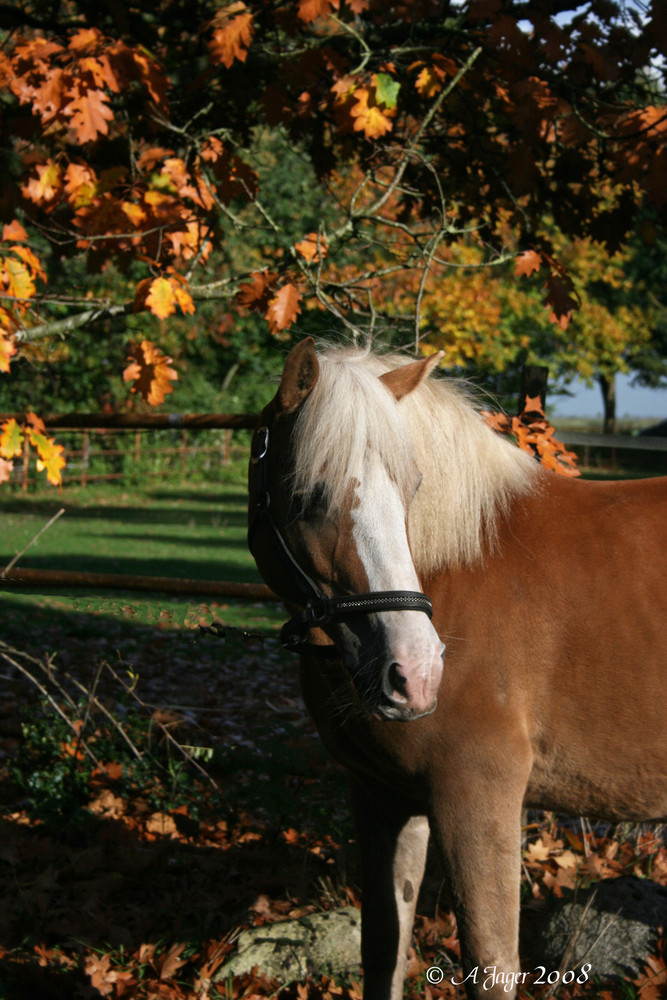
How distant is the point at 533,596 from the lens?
200cm

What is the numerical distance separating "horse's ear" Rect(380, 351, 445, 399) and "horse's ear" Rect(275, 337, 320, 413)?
0.66 ft

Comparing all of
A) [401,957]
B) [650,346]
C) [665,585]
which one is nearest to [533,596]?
[665,585]

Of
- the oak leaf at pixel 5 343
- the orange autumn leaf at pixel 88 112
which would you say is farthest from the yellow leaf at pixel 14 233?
the orange autumn leaf at pixel 88 112

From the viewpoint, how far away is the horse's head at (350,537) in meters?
1.66

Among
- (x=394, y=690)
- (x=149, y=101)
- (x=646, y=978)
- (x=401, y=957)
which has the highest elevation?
(x=149, y=101)

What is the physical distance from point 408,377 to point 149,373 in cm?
169

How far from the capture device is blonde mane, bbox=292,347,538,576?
1822 mm

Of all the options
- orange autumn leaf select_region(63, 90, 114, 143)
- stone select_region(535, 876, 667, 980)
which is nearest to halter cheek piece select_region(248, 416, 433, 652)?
stone select_region(535, 876, 667, 980)

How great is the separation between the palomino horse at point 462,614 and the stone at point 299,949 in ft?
1.73

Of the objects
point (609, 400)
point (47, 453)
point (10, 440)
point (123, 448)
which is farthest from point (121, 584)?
point (609, 400)

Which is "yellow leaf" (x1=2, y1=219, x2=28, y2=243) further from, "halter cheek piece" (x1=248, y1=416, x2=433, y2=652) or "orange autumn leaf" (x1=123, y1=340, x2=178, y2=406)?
"halter cheek piece" (x1=248, y1=416, x2=433, y2=652)

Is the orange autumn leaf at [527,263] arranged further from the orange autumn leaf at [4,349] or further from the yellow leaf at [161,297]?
the orange autumn leaf at [4,349]

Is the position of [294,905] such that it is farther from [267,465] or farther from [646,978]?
[267,465]

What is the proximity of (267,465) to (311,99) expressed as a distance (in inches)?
97.9
